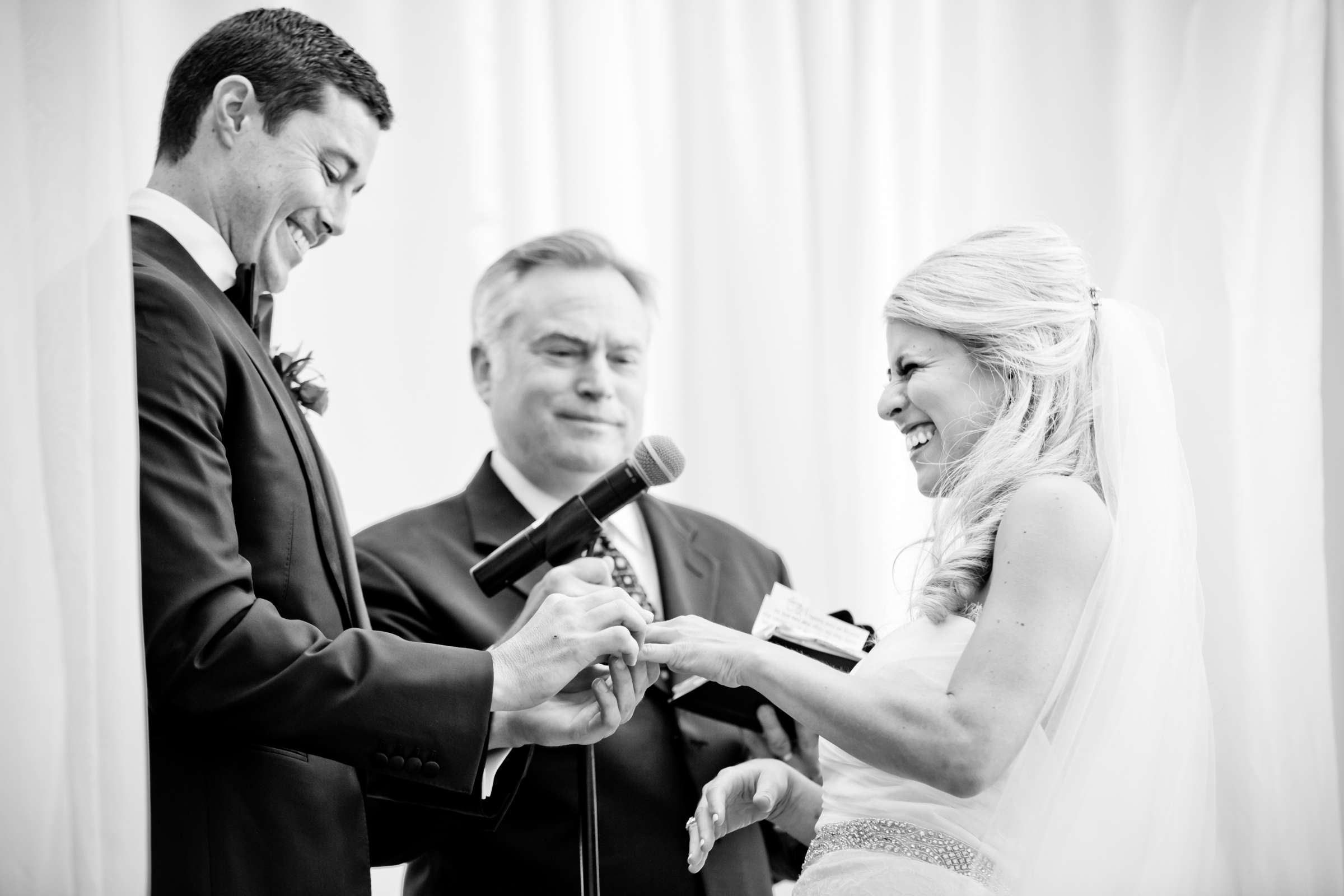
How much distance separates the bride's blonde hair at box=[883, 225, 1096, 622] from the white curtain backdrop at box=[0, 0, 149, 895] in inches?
44.9

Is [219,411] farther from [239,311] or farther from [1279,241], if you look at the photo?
[1279,241]

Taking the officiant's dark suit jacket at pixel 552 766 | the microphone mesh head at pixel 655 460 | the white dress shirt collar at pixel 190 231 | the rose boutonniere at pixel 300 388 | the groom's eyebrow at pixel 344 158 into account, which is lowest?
the officiant's dark suit jacket at pixel 552 766

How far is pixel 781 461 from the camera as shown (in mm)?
3801

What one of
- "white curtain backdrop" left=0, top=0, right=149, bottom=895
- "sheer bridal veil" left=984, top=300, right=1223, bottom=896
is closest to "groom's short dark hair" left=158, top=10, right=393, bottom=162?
"white curtain backdrop" left=0, top=0, right=149, bottom=895

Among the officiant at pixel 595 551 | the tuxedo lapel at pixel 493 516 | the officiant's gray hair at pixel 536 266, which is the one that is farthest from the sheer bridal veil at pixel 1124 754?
the officiant's gray hair at pixel 536 266

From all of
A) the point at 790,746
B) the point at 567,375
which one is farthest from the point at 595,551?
the point at 790,746

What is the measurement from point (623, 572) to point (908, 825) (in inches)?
36.1

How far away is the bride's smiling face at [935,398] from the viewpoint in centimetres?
205

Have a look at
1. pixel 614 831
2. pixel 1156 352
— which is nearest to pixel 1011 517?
pixel 1156 352

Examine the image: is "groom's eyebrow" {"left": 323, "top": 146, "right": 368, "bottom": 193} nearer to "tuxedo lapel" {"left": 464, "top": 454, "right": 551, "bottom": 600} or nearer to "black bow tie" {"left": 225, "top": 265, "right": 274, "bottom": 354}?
"black bow tie" {"left": 225, "top": 265, "right": 274, "bottom": 354}

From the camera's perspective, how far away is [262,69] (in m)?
2.06

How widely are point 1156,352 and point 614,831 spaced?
1286mm

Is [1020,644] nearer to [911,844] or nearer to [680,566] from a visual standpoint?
[911,844]

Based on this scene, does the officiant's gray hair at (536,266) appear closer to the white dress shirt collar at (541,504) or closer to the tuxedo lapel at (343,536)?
the white dress shirt collar at (541,504)
